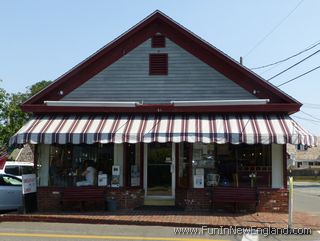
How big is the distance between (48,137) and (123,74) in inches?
137

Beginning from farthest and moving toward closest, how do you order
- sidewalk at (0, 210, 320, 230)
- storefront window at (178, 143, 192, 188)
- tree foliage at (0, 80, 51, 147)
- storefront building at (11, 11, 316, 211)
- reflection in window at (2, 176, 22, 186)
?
tree foliage at (0, 80, 51, 147) < reflection in window at (2, 176, 22, 186) < storefront window at (178, 143, 192, 188) < storefront building at (11, 11, 316, 211) < sidewalk at (0, 210, 320, 230)

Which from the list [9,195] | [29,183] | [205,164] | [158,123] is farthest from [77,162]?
[205,164]

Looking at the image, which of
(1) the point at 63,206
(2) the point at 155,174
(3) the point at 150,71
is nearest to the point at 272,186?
(2) the point at 155,174

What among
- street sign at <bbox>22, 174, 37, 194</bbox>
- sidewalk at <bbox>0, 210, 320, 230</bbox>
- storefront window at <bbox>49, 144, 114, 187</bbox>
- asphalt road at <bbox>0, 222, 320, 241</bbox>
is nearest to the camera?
asphalt road at <bbox>0, 222, 320, 241</bbox>

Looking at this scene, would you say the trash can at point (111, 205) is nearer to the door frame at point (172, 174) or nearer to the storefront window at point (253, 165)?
the door frame at point (172, 174)

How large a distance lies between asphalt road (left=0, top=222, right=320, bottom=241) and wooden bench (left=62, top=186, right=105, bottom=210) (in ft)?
7.72

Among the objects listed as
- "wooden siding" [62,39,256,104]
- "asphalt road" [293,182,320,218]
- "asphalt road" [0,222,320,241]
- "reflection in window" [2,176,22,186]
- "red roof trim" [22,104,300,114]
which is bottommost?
"asphalt road" [293,182,320,218]

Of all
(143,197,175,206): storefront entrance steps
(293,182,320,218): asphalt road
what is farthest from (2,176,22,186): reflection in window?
(293,182,320,218): asphalt road

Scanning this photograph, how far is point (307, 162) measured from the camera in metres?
79.0

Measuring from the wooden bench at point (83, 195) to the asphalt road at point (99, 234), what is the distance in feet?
7.72

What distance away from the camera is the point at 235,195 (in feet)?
51.4

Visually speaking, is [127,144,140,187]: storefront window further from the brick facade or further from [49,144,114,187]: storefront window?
the brick facade

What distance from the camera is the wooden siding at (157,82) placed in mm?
16922

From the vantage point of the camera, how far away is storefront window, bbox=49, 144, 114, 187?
55.2ft
